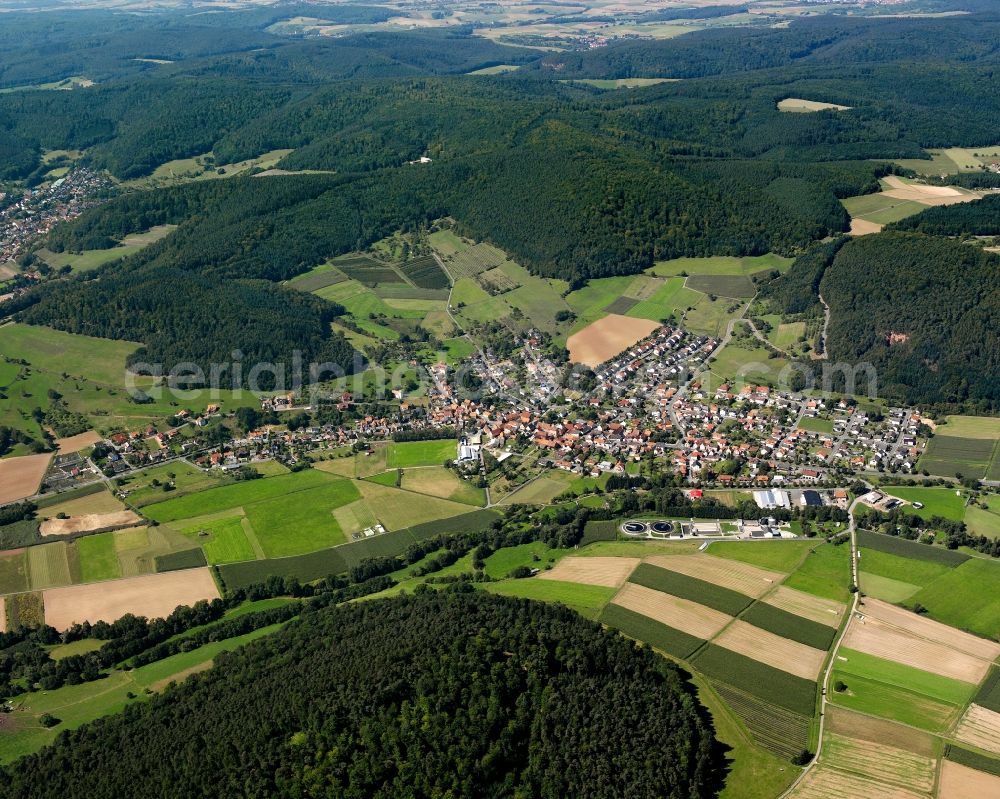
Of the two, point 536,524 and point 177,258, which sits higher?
point 177,258

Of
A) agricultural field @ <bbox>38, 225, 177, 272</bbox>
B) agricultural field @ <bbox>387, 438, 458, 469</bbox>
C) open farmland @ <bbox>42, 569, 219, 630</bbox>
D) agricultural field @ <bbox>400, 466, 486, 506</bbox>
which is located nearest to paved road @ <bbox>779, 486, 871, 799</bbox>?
agricultural field @ <bbox>400, 466, 486, 506</bbox>

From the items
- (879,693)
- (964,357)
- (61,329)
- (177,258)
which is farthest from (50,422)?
(964,357)

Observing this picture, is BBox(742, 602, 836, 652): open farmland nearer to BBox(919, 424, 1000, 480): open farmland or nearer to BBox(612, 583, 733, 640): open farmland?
BBox(612, 583, 733, 640): open farmland

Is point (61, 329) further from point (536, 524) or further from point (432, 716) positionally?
point (432, 716)

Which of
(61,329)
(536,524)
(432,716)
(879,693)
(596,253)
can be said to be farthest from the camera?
(596,253)

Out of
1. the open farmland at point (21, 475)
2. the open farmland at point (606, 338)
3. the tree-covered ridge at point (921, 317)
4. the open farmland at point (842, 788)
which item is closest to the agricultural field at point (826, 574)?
the open farmland at point (842, 788)

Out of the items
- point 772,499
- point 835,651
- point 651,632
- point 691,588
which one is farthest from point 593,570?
point 835,651
